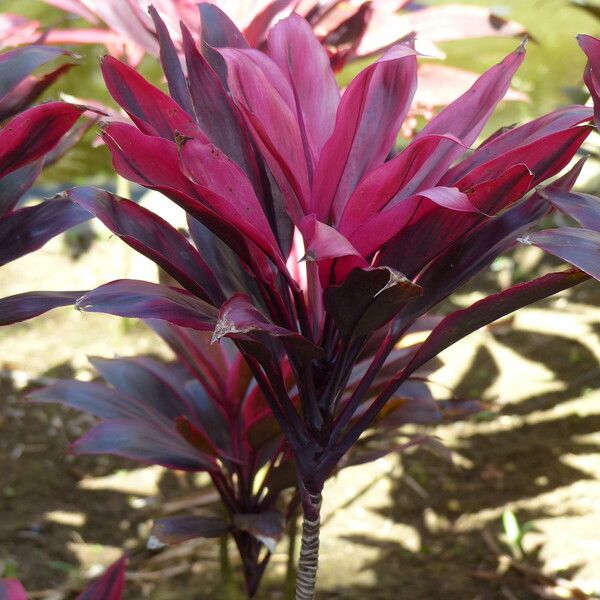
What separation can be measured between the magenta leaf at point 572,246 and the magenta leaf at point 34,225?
527mm

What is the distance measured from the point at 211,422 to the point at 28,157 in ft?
1.56

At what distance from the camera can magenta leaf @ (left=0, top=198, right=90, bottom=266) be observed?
3.22 ft

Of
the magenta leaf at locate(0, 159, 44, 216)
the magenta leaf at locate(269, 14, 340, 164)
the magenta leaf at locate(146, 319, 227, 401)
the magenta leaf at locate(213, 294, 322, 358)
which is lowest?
the magenta leaf at locate(146, 319, 227, 401)

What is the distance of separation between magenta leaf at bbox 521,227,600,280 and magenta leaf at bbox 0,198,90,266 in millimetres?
527

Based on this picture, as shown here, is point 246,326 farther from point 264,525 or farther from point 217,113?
point 264,525

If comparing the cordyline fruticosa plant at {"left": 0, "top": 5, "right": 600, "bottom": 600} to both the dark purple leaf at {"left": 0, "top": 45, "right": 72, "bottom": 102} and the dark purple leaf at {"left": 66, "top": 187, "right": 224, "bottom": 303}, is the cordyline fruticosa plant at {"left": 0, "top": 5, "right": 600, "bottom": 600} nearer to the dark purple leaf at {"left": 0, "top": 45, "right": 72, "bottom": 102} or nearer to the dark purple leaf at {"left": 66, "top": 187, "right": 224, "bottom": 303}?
the dark purple leaf at {"left": 66, "top": 187, "right": 224, "bottom": 303}

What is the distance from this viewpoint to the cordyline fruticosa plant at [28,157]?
89cm

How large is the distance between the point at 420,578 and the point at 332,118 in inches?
37.4

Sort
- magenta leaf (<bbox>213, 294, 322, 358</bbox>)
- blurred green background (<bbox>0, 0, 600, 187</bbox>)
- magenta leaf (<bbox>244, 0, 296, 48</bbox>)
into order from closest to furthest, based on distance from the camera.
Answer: magenta leaf (<bbox>213, 294, 322, 358</bbox>)
magenta leaf (<bbox>244, 0, 296, 48</bbox>)
blurred green background (<bbox>0, 0, 600, 187</bbox>)

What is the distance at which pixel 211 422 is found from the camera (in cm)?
122

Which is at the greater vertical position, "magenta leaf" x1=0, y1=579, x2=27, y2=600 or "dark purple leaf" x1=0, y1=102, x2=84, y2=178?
"dark purple leaf" x1=0, y1=102, x2=84, y2=178

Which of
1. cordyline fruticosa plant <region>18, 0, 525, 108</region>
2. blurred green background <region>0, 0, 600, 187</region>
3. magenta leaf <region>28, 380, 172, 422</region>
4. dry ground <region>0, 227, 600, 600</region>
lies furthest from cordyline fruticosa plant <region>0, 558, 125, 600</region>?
blurred green background <region>0, 0, 600, 187</region>

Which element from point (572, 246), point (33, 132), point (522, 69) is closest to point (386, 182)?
point (572, 246)

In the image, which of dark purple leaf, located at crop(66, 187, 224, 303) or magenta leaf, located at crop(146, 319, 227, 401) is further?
magenta leaf, located at crop(146, 319, 227, 401)
